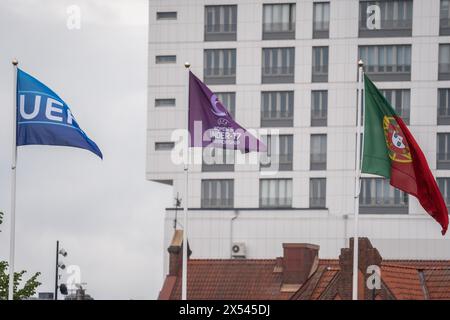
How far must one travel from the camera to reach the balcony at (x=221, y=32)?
385ft

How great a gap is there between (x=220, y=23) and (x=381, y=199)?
711 inches

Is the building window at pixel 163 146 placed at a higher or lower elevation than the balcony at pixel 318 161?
higher

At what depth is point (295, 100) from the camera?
116 meters

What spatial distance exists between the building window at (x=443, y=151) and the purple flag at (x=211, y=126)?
7016 cm

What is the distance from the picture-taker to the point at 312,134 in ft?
380

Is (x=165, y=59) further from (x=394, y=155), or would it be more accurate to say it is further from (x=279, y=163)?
(x=394, y=155)

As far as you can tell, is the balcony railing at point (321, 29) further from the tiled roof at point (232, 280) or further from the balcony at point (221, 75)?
the tiled roof at point (232, 280)

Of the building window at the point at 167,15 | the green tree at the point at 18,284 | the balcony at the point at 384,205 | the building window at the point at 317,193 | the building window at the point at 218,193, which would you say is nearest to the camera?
the green tree at the point at 18,284

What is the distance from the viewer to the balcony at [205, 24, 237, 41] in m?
117

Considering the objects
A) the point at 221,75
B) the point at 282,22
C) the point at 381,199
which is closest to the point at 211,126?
the point at 381,199

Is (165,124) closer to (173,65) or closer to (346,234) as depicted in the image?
(173,65)

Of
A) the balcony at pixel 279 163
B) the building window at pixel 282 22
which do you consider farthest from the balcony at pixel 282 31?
the balcony at pixel 279 163

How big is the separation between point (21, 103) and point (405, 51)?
73.6 meters
